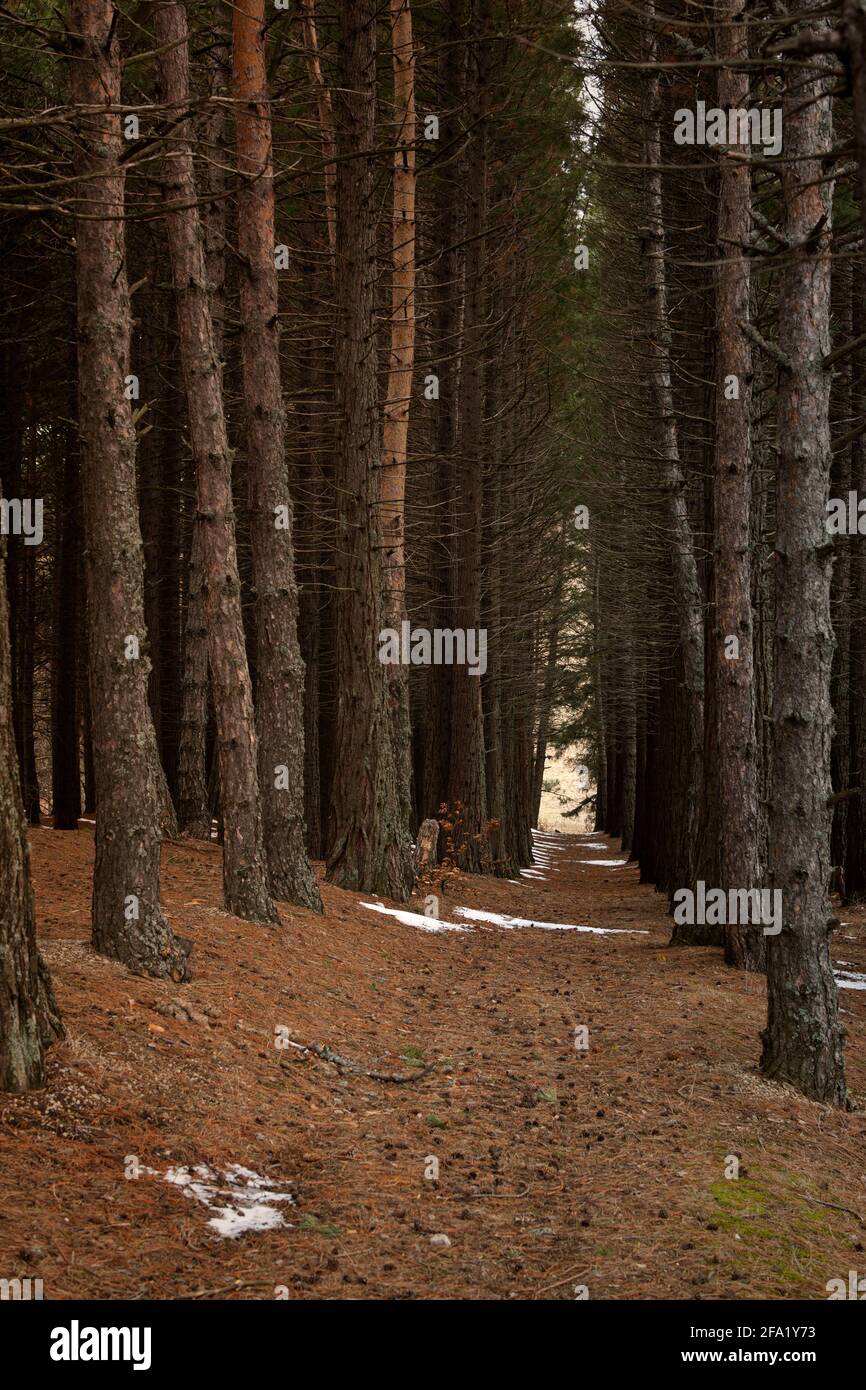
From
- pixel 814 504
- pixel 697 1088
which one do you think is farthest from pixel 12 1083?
pixel 814 504

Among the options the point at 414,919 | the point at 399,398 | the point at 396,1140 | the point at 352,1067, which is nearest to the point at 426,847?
the point at 414,919

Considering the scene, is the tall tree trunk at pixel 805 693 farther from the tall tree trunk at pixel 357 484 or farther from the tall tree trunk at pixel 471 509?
the tall tree trunk at pixel 471 509

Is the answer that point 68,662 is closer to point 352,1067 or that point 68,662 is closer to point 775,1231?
point 352,1067

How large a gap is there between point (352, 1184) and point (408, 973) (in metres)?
4.98

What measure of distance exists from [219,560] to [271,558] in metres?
1.48

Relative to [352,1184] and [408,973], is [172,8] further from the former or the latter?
[352,1184]

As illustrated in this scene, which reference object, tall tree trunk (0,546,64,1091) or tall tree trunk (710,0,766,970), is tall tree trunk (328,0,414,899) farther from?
tall tree trunk (0,546,64,1091)

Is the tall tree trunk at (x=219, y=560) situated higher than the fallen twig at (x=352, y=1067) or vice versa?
the tall tree trunk at (x=219, y=560)

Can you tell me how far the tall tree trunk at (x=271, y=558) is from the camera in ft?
35.4

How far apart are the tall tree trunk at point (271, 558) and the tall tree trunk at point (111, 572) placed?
3734 millimetres

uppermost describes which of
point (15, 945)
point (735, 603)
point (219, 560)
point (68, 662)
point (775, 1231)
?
point (219, 560)

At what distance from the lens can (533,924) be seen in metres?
15.6

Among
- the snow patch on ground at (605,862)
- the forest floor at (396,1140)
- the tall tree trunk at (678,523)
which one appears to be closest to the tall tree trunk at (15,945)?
the forest floor at (396,1140)

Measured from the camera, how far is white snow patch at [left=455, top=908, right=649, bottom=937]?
591 inches
